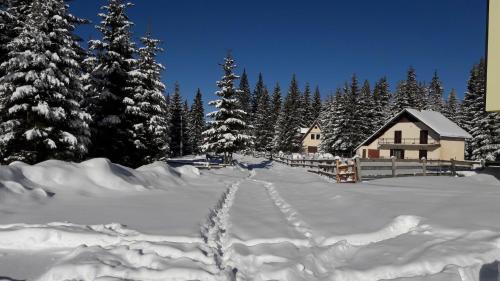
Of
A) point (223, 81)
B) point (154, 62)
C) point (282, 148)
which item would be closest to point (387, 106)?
point (282, 148)

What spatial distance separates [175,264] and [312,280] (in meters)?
1.80

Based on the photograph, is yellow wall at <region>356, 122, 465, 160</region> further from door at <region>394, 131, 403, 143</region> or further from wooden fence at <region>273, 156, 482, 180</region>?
wooden fence at <region>273, 156, 482, 180</region>

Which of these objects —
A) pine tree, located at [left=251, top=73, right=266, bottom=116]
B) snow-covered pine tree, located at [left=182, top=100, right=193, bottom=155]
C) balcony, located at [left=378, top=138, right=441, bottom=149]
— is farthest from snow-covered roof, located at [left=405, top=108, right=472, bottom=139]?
pine tree, located at [left=251, top=73, right=266, bottom=116]

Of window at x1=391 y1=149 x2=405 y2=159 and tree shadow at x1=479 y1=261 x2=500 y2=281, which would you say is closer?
tree shadow at x1=479 y1=261 x2=500 y2=281

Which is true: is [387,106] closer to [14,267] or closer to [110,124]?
[110,124]

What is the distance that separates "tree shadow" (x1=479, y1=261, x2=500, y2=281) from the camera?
4500mm

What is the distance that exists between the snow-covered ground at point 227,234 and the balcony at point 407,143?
3997cm

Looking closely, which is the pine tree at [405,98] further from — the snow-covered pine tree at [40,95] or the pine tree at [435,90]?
the snow-covered pine tree at [40,95]

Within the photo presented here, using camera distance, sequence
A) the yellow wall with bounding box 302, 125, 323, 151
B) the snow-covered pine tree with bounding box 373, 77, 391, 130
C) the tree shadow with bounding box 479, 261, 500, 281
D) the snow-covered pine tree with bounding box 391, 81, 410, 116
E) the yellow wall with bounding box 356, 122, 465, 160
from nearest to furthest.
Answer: the tree shadow with bounding box 479, 261, 500, 281 → the yellow wall with bounding box 356, 122, 465, 160 → the snow-covered pine tree with bounding box 391, 81, 410, 116 → the snow-covered pine tree with bounding box 373, 77, 391, 130 → the yellow wall with bounding box 302, 125, 323, 151

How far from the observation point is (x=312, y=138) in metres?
79.9

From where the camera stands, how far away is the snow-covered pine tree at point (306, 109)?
273ft

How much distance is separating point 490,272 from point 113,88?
70.4 ft

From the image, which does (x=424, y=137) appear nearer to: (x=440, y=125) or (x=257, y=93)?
(x=440, y=125)

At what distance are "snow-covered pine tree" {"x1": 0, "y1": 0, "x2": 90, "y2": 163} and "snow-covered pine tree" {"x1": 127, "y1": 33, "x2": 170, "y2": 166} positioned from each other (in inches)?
204
